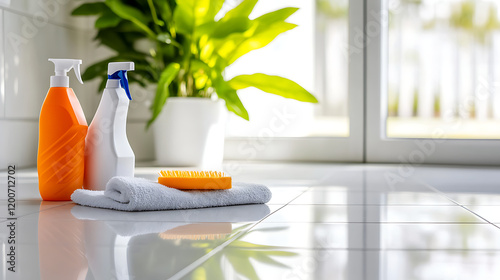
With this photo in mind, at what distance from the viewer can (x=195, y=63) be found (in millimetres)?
1931

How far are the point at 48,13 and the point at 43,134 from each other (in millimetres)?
1109

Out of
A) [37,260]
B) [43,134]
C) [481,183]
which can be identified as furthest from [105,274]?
[481,183]

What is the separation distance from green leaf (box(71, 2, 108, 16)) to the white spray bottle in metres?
0.98

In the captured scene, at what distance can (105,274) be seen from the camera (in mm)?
536

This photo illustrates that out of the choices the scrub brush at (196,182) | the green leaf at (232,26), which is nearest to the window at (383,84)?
the green leaf at (232,26)

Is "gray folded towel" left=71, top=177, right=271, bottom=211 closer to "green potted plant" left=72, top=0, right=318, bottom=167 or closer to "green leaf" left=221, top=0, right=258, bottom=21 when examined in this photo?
"green potted plant" left=72, top=0, right=318, bottom=167

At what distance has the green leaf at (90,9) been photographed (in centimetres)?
204

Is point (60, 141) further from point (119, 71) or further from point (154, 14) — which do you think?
point (154, 14)

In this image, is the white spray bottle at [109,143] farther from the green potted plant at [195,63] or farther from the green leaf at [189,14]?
the green leaf at [189,14]

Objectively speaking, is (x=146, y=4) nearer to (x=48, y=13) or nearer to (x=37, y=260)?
(x=48, y=13)

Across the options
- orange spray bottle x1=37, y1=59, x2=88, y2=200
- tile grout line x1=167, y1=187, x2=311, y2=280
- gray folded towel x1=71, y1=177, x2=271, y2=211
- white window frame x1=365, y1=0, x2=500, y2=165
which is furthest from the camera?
white window frame x1=365, y1=0, x2=500, y2=165

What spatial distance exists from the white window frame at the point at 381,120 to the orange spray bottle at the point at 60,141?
130 centimetres

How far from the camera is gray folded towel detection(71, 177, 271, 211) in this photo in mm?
929

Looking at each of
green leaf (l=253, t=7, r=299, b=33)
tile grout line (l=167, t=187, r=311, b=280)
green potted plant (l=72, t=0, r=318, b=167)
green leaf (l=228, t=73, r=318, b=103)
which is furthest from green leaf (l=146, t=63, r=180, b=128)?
tile grout line (l=167, t=187, r=311, b=280)
